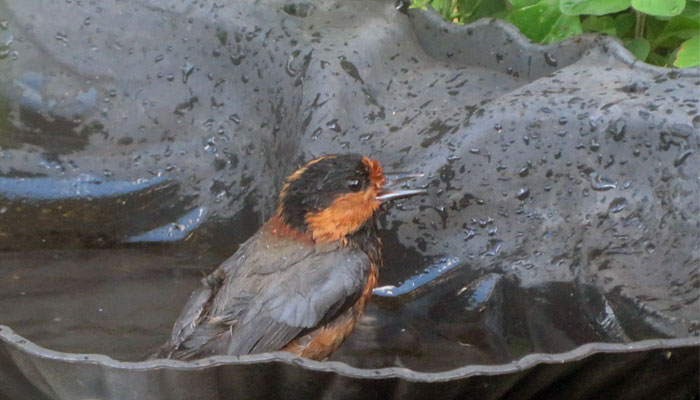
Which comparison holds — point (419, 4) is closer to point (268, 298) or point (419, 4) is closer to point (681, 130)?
point (681, 130)

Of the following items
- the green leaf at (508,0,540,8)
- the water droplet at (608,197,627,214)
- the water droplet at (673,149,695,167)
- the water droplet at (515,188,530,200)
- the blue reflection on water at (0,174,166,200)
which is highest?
the green leaf at (508,0,540,8)

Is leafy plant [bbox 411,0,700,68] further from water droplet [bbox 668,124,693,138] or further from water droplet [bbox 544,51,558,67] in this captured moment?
water droplet [bbox 668,124,693,138]

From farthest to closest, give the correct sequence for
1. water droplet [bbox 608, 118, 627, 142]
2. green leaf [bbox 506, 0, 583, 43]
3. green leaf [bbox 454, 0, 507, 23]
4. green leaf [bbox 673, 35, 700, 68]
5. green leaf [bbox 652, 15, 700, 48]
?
green leaf [bbox 454, 0, 507, 23] < green leaf [bbox 506, 0, 583, 43] < green leaf [bbox 652, 15, 700, 48] < green leaf [bbox 673, 35, 700, 68] < water droplet [bbox 608, 118, 627, 142]

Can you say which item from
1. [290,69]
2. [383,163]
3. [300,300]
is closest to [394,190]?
[383,163]

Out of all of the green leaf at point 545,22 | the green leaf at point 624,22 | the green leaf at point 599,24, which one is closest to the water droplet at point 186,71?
the green leaf at point 545,22

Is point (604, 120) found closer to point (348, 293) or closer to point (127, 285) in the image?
point (348, 293)

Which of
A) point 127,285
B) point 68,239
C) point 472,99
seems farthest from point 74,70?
point 472,99

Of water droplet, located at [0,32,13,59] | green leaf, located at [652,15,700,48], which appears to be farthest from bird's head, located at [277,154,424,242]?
water droplet, located at [0,32,13,59]
